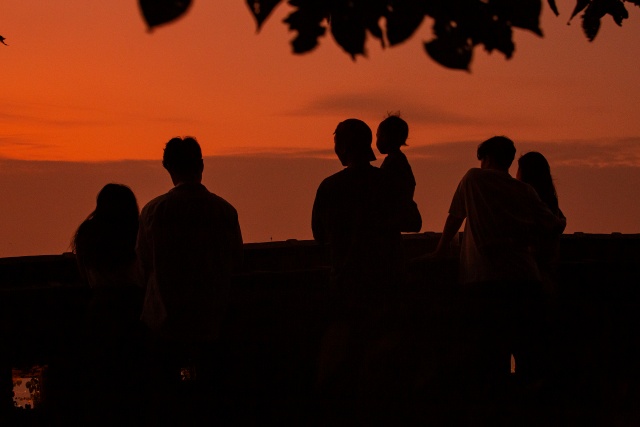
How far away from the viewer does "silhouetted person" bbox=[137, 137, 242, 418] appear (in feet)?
17.5

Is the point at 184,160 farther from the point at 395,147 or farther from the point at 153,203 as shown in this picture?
the point at 395,147

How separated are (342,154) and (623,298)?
3.64 meters

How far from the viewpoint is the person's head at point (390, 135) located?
20.7 feet

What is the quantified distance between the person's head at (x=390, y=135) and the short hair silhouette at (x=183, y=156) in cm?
129

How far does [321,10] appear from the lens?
8.67 ft

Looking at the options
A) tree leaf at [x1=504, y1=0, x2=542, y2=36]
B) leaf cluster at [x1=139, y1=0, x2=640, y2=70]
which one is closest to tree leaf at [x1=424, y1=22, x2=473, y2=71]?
leaf cluster at [x1=139, y1=0, x2=640, y2=70]

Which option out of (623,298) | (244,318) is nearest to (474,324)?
(244,318)

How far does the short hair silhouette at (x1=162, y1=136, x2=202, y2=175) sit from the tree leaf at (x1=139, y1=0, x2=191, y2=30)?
129 inches

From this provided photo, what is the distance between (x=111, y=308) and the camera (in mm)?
5516

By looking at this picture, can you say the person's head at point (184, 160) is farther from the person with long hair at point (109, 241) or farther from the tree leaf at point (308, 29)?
the tree leaf at point (308, 29)

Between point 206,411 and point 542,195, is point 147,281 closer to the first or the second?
point 206,411

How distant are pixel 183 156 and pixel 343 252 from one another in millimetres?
998

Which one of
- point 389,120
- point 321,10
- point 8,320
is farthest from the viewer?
point 389,120

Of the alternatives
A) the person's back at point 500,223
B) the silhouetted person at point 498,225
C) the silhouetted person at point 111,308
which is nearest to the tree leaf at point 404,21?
the silhouetted person at point 111,308
